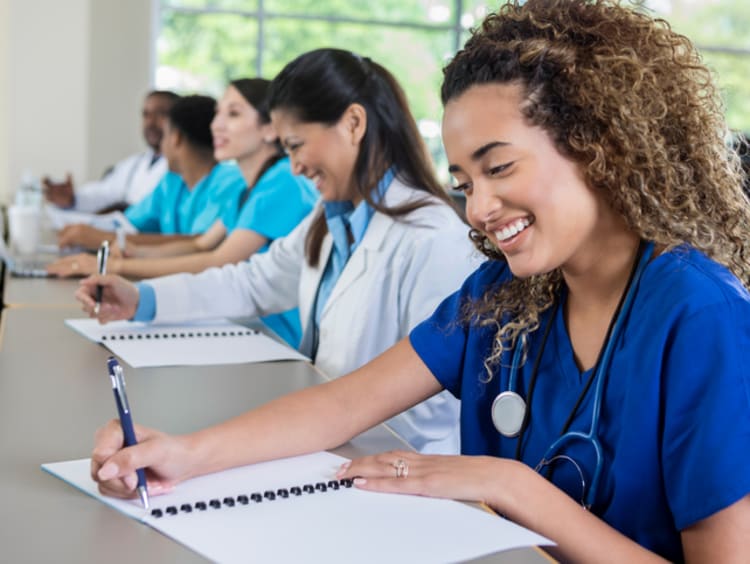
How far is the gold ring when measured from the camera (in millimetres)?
998

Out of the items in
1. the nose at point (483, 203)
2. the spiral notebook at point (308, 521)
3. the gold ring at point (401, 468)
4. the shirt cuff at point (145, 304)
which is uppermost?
the nose at point (483, 203)

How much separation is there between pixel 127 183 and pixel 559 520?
4433mm

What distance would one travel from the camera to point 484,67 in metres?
1.07

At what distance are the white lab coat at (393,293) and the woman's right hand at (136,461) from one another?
2.43ft

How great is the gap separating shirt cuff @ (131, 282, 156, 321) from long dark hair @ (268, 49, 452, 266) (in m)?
0.48

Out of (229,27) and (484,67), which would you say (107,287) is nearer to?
(484,67)

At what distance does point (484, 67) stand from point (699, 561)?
1.91 ft

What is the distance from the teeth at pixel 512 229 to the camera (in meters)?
1.04

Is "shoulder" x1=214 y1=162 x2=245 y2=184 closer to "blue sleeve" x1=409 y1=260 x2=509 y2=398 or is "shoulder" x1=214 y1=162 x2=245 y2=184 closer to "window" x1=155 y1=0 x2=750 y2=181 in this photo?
"blue sleeve" x1=409 y1=260 x2=509 y2=398

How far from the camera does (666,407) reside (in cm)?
94

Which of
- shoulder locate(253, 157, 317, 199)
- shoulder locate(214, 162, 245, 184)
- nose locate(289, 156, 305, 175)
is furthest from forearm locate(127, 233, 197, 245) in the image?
nose locate(289, 156, 305, 175)

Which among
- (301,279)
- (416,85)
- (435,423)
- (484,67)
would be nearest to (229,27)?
(416,85)

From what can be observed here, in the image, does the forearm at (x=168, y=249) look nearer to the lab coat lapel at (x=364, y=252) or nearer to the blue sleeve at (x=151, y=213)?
the blue sleeve at (x=151, y=213)

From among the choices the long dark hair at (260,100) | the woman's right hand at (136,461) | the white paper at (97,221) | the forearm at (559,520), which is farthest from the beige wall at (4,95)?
the forearm at (559,520)
